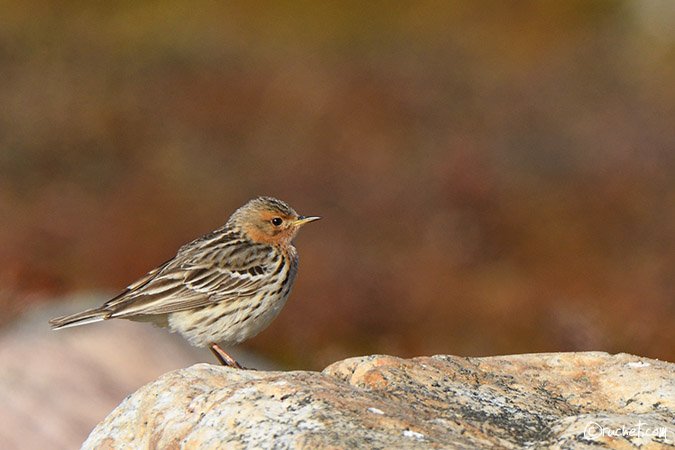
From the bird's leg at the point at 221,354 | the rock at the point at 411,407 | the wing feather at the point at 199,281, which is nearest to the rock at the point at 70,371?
the bird's leg at the point at 221,354

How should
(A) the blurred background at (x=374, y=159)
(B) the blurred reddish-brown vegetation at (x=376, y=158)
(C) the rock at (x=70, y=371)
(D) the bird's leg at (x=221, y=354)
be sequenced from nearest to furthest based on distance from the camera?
(D) the bird's leg at (x=221, y=354) → (C) the rock at (x=70, y=371) → (A) the blurred background at (x=374, y=159) → (B) the blurred reddish-brown vegetation at (x=376, y=158)

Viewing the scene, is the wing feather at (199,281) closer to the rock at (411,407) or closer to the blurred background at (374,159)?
the rock at (411,407)

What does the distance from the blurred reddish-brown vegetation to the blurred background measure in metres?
0.06

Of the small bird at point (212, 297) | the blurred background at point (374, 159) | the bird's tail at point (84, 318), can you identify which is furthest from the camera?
the blurred background at point (374, 159)

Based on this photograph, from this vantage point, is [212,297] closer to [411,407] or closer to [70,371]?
[70,371]

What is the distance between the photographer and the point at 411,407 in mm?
5445

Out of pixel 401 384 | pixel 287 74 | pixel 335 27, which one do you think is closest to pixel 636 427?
pixel 401 384

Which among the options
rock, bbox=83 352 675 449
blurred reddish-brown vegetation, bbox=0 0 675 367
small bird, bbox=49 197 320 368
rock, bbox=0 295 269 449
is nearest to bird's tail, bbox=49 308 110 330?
small bird, bbox=49 197 320 368

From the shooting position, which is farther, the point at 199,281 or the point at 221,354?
the point at 221,354

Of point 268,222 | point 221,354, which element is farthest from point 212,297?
point 268,222

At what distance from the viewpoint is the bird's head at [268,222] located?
9.34m

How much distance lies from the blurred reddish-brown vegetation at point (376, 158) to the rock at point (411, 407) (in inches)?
342

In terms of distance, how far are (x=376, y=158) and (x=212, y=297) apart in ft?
51.4

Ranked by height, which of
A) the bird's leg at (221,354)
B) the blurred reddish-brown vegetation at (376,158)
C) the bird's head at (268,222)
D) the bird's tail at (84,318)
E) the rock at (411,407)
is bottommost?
the rock at (411,407)
